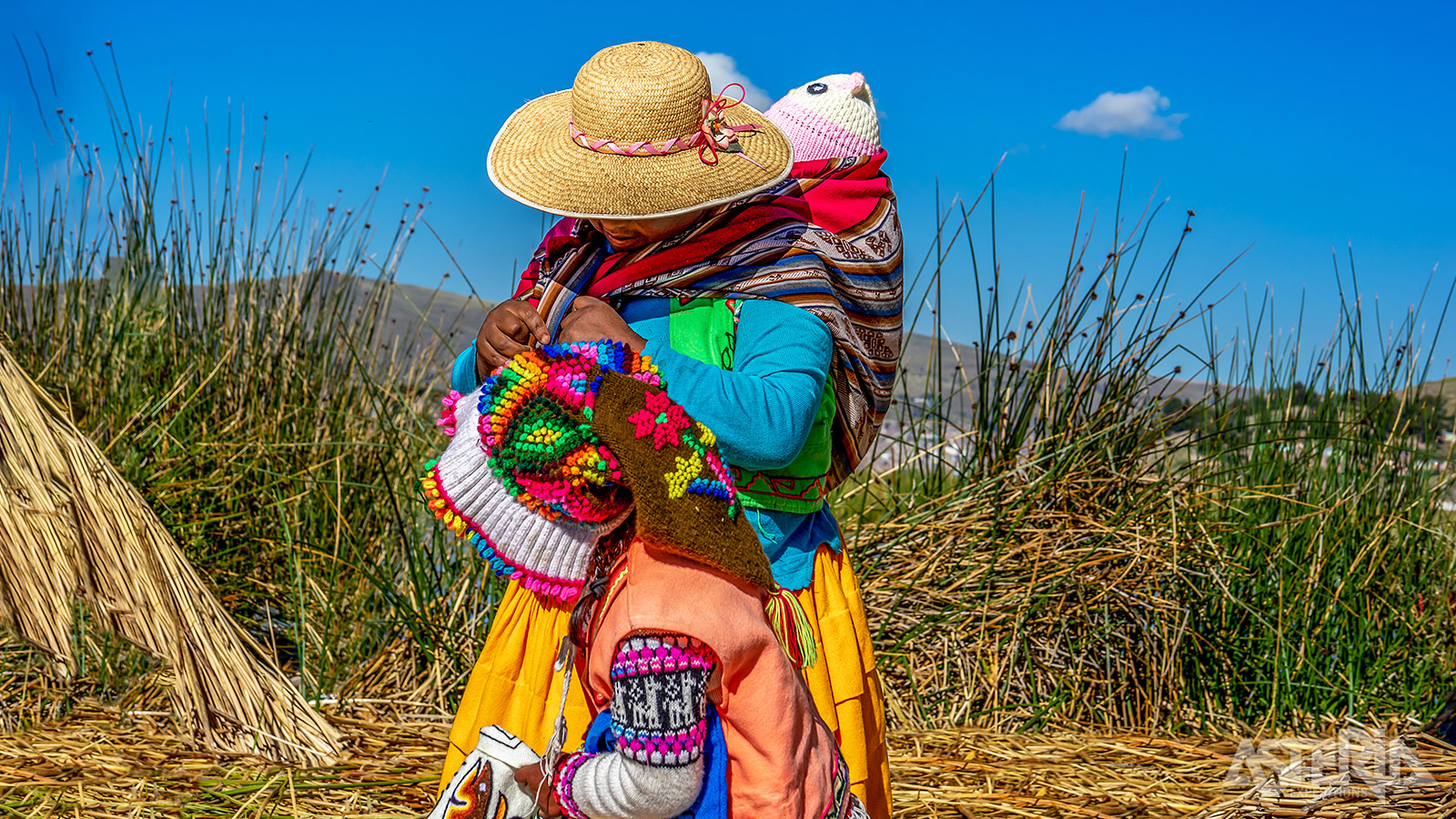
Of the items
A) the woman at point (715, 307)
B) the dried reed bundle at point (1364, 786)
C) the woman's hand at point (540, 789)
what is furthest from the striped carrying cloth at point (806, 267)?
the dried reed bundle at point (1364, 786)

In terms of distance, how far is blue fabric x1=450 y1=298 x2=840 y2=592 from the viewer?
1122 millimetres

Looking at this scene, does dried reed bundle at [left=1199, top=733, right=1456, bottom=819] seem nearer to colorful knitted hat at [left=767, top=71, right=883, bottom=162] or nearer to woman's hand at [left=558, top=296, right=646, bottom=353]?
colorful knitted hat at [left=767, top=71, right=883, bottom=162]

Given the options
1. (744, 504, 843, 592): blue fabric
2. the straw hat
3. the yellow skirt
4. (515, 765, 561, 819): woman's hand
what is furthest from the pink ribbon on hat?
(515, 765, 561, 819): woman's hand

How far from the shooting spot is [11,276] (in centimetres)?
391

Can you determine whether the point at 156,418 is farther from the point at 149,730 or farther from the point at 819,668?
the point at 819,668

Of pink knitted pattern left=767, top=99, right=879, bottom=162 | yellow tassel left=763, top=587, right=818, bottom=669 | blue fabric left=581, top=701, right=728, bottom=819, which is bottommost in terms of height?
blue fabric left=581, top=701, right=728, bottom=819

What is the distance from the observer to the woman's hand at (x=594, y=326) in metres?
1.16

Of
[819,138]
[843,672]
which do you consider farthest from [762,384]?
[819,138]

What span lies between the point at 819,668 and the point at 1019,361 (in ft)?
6.93

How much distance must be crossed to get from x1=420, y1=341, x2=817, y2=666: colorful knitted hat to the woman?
61mm

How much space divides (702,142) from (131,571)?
6.73 feet

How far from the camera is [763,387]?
115 cm

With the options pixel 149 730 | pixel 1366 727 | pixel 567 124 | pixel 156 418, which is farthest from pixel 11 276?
pixel 1366 727

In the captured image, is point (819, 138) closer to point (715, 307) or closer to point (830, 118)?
point (830, 118)
